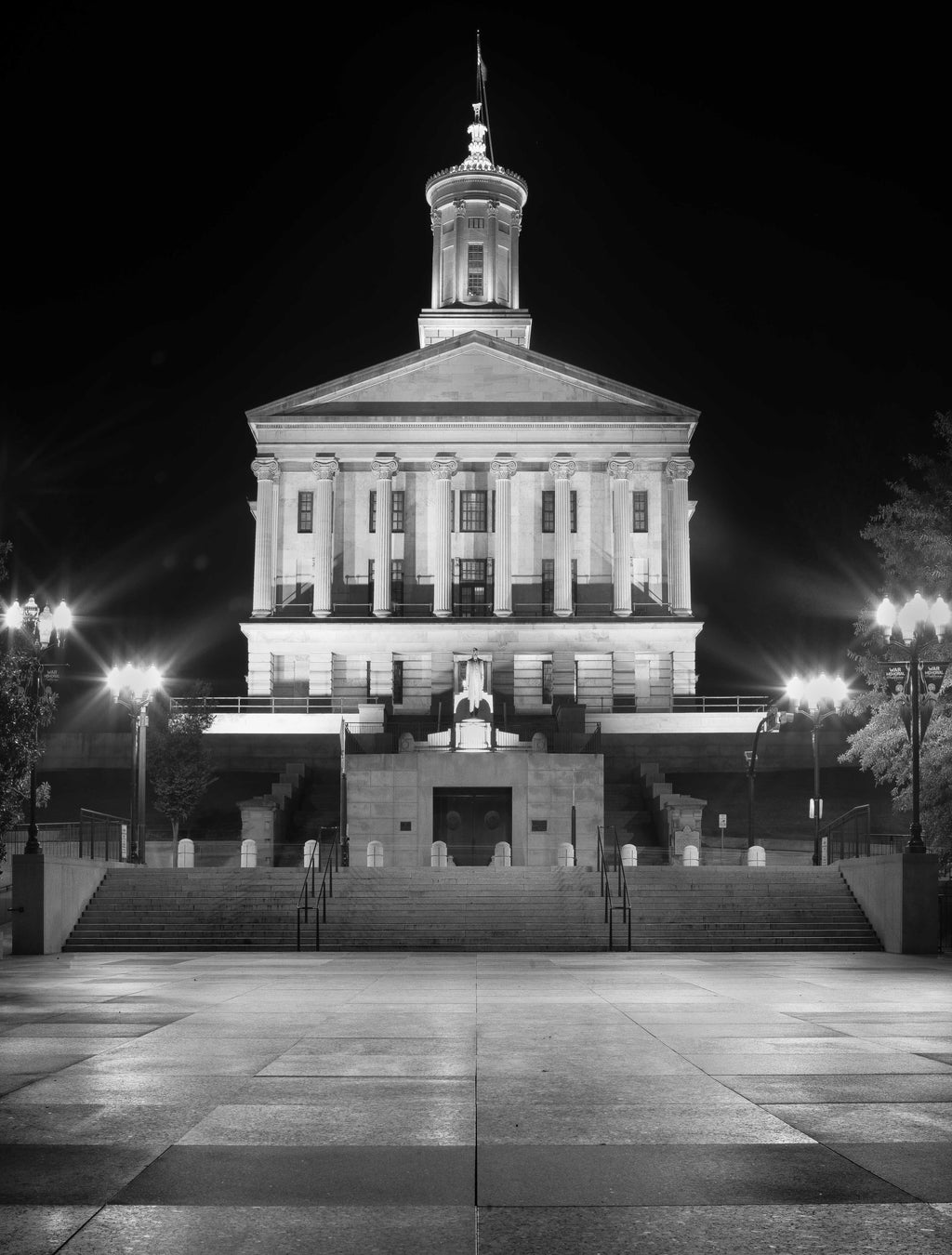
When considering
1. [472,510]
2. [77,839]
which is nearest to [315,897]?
[77,839]

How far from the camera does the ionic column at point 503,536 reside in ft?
235

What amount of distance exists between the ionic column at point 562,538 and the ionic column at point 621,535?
2.38 metres

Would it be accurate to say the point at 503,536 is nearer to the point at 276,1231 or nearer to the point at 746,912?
the point at 746,912

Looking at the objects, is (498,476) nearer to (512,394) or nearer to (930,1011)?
(512,394)

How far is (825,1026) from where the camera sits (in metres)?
13.7

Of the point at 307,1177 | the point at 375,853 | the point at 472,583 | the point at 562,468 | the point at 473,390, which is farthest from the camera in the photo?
the point at 472,583

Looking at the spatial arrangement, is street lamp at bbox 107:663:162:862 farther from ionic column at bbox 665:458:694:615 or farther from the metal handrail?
ionic column at bbox 665:458:694:615

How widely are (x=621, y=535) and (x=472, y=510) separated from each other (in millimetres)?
8735

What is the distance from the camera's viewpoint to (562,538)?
72.8 meters

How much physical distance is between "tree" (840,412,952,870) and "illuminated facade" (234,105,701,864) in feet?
113

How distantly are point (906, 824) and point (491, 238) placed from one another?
2208 inches

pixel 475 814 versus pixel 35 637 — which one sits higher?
pixel 35 637

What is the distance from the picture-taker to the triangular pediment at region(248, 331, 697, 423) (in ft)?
244

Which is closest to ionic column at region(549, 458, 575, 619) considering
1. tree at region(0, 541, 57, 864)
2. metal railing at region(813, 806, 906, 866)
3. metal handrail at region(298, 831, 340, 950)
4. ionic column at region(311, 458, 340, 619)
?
ionic column at region(311, 458, 340, 619)
